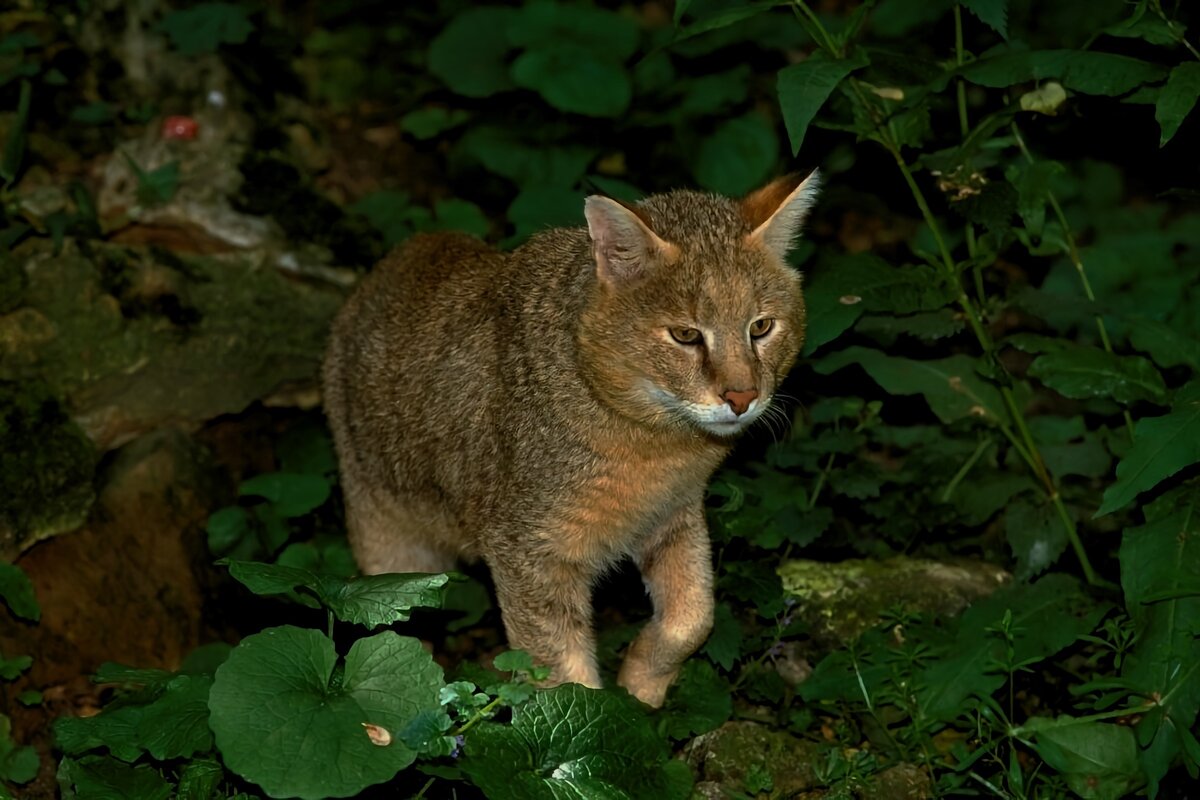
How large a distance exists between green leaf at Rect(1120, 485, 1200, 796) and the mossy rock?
14.4ft

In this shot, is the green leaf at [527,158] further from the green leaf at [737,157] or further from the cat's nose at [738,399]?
the cat's nose at [738,399]

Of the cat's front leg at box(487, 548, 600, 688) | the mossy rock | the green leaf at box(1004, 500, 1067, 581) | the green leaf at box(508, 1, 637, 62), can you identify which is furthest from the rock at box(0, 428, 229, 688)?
the green leaf at box(1004, 500, 1067, 581)

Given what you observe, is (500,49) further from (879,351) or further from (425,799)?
(425,799)

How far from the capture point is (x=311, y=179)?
315 inches

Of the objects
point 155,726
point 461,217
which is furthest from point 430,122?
point 155,726

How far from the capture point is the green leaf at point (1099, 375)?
18.6 feet

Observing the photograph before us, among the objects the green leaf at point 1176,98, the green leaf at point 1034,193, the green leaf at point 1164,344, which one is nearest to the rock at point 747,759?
the green leaf at point 1164,344

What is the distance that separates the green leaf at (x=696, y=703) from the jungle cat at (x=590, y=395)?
0.09m

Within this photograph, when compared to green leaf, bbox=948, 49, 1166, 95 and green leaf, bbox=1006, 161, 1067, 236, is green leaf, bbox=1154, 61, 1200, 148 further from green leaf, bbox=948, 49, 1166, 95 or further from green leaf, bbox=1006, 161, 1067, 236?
green leaf, bbox=1006, 161, 1067, 236

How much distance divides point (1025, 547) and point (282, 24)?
5.60 meters

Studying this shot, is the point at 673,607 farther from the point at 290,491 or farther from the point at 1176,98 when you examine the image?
the point at 1176,98

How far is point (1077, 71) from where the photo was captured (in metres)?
5.47

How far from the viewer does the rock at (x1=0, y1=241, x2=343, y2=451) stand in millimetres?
6703

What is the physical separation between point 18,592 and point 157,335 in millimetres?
1578
